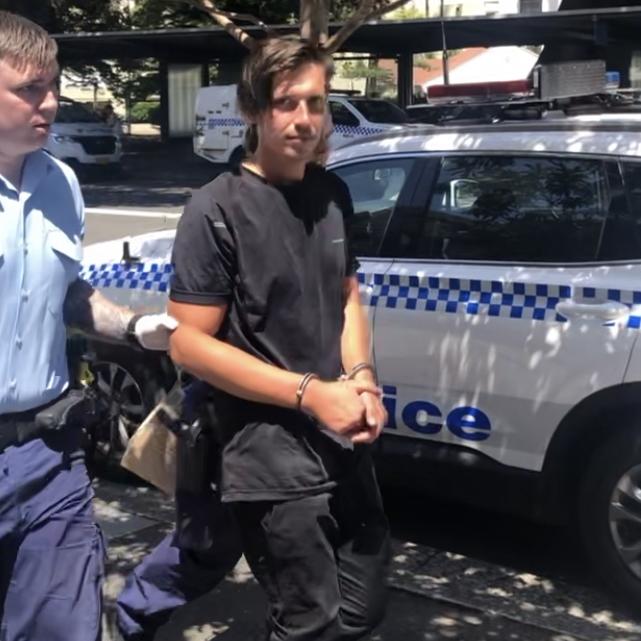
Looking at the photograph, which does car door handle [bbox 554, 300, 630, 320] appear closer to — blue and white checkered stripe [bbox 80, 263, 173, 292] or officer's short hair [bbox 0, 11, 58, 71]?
blue and white checkered stripe [bbox 80, 263, 173, 292]

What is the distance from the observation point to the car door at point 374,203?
14.3 ft

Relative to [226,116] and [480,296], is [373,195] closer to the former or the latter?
[480,296]

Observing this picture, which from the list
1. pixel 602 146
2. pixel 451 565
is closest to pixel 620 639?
pixel 451 565

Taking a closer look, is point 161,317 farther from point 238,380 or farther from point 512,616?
point 512,616

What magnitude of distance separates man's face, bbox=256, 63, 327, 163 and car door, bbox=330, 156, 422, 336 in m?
1.80

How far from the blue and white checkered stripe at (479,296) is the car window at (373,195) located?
177mm

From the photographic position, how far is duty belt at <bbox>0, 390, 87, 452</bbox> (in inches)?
99.9

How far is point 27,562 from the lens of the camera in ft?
8.32

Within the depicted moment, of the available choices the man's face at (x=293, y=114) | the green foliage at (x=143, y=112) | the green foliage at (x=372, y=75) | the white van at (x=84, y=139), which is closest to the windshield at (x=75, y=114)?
the white van at (x=84, y=139)

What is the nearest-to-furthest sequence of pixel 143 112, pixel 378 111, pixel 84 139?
pixel 378 111 < pixel 84 139 < pixel 143 112

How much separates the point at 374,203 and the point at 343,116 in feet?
57.0

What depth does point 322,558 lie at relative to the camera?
2541mm

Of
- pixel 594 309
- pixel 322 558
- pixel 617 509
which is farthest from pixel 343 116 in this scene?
pixel 322 558

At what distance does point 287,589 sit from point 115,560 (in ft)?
6.18
